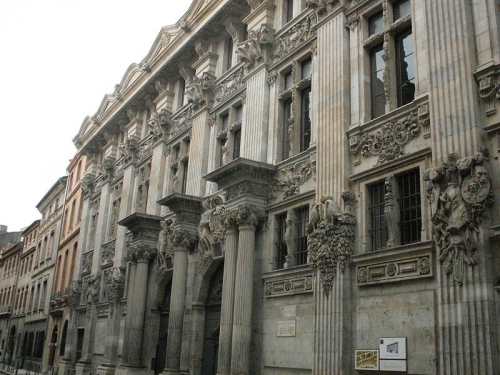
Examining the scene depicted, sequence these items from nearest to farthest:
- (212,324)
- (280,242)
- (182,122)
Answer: (280,242), (212,324), (182,122)

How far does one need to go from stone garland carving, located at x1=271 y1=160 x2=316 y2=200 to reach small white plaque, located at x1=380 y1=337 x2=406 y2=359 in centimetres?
546

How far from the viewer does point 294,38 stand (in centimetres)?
1864

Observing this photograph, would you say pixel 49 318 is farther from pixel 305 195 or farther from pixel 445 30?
pixel 445 30

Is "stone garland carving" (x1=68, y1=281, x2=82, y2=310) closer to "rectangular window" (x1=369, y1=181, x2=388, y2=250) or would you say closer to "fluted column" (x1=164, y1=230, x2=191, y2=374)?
"fluted column" (x1=164, y1=230, x2=191, y2=374)

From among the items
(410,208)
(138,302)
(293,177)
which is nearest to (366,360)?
(410,208)

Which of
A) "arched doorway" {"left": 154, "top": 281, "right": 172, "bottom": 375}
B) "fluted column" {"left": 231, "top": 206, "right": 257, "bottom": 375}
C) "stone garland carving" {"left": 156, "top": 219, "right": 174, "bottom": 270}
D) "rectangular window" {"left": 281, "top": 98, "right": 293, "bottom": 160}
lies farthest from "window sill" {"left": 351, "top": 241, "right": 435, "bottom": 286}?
"arched doorway" {"left": 154, "top": 281, "right": 172, "bottom": 375}

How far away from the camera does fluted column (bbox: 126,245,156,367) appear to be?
23.5 m

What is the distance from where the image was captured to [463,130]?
1116 cm

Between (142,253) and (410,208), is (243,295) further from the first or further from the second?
(142,253)

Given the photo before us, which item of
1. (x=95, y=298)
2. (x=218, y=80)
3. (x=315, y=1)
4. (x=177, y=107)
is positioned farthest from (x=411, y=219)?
(x=95, y=298)

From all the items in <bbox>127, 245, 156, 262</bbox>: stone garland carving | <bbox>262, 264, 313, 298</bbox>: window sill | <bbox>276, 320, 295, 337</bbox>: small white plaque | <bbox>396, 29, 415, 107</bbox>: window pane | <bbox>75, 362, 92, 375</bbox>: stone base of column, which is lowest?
<bbox>75, 362, 92, 375</bbox>: stone base of column

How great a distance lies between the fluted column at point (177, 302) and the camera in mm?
20281

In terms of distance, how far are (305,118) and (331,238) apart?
4986 mm

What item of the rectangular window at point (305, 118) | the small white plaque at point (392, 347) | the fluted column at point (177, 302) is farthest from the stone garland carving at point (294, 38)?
the small white plaque at point (392, 347)
